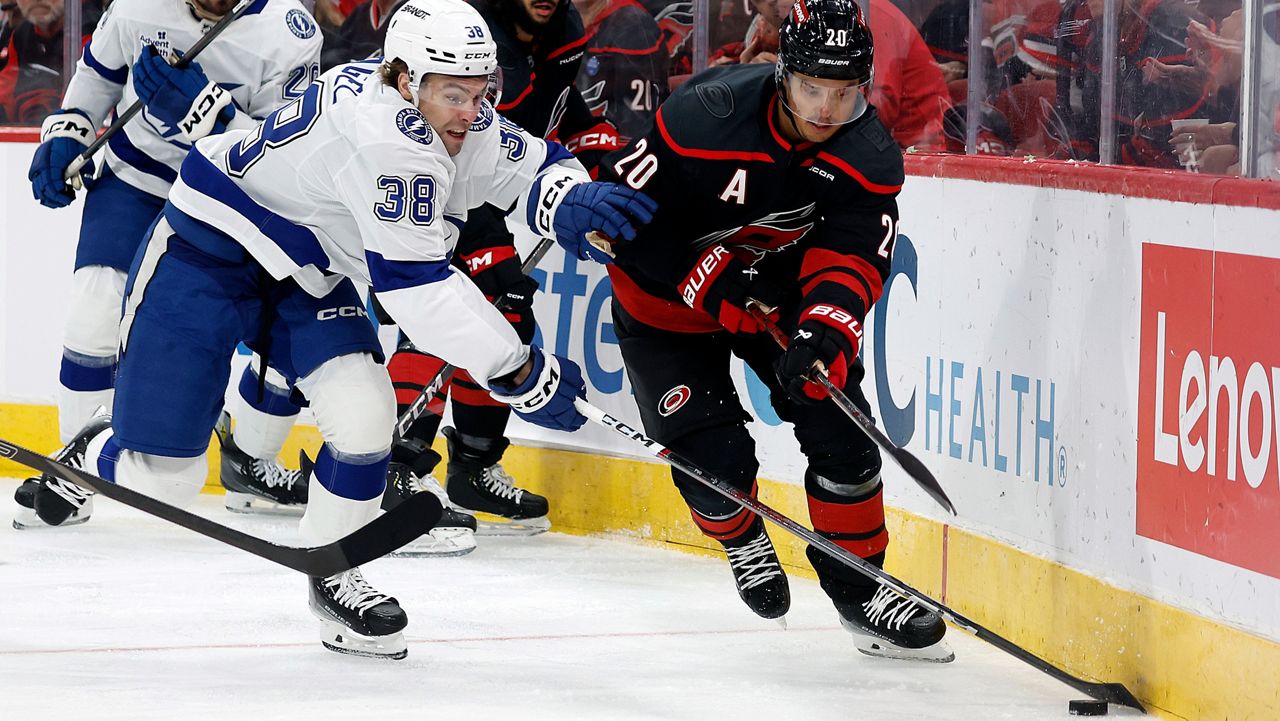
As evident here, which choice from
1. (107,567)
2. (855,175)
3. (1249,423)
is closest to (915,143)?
(855,175)

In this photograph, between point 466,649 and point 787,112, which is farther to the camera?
point 466,649

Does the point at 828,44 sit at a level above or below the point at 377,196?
above

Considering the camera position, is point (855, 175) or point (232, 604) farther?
point (232, 604)

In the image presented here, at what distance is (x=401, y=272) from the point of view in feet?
9.78

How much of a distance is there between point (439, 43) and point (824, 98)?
668 millimetres

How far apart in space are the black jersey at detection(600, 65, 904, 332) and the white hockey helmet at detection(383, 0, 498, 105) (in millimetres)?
414

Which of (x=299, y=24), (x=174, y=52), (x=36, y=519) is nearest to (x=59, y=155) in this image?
(x=174, y=52)

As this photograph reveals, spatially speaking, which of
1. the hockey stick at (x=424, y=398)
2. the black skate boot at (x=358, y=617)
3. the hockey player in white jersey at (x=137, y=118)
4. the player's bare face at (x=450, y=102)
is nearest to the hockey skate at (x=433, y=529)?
the hockey stick at (x=424, y=398)

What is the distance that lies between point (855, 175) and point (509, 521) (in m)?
1.79

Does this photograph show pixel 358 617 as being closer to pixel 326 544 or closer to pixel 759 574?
pixel 326 544

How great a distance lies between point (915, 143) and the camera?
4035 millimetres

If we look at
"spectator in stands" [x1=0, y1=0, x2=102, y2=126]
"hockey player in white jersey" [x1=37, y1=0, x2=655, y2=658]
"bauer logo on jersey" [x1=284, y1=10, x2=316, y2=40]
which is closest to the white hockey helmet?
"hockey player in white jersey" [x1=37, y1=0, x2=655, y2=658]

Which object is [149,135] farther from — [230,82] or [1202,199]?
[1202,199]

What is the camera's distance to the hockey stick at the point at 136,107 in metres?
4.07
